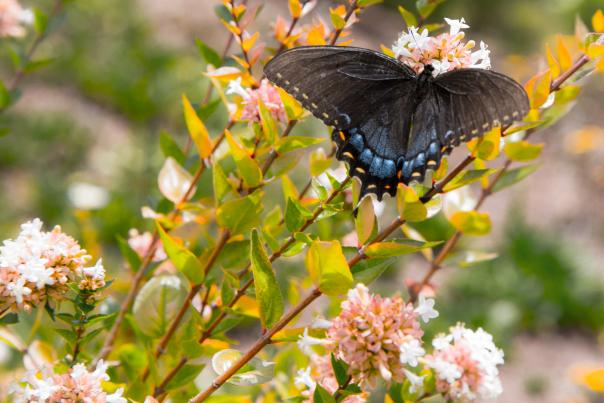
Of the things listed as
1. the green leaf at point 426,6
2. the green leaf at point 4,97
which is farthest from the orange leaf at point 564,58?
the green leaf at point 4,97

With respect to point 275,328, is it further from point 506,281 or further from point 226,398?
point 506,281

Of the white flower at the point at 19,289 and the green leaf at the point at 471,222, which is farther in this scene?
the green leaf at the point at 471,222

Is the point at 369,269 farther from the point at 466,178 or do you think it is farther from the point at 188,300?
the point at 188,300

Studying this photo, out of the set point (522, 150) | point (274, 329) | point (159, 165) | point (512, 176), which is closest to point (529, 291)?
point (159, 165)

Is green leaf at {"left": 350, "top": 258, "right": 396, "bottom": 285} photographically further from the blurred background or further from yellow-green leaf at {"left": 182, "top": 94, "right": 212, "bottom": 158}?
the blurred background

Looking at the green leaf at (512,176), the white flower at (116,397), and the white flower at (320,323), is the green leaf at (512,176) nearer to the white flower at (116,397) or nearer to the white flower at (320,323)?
the white flower at (320,323)
